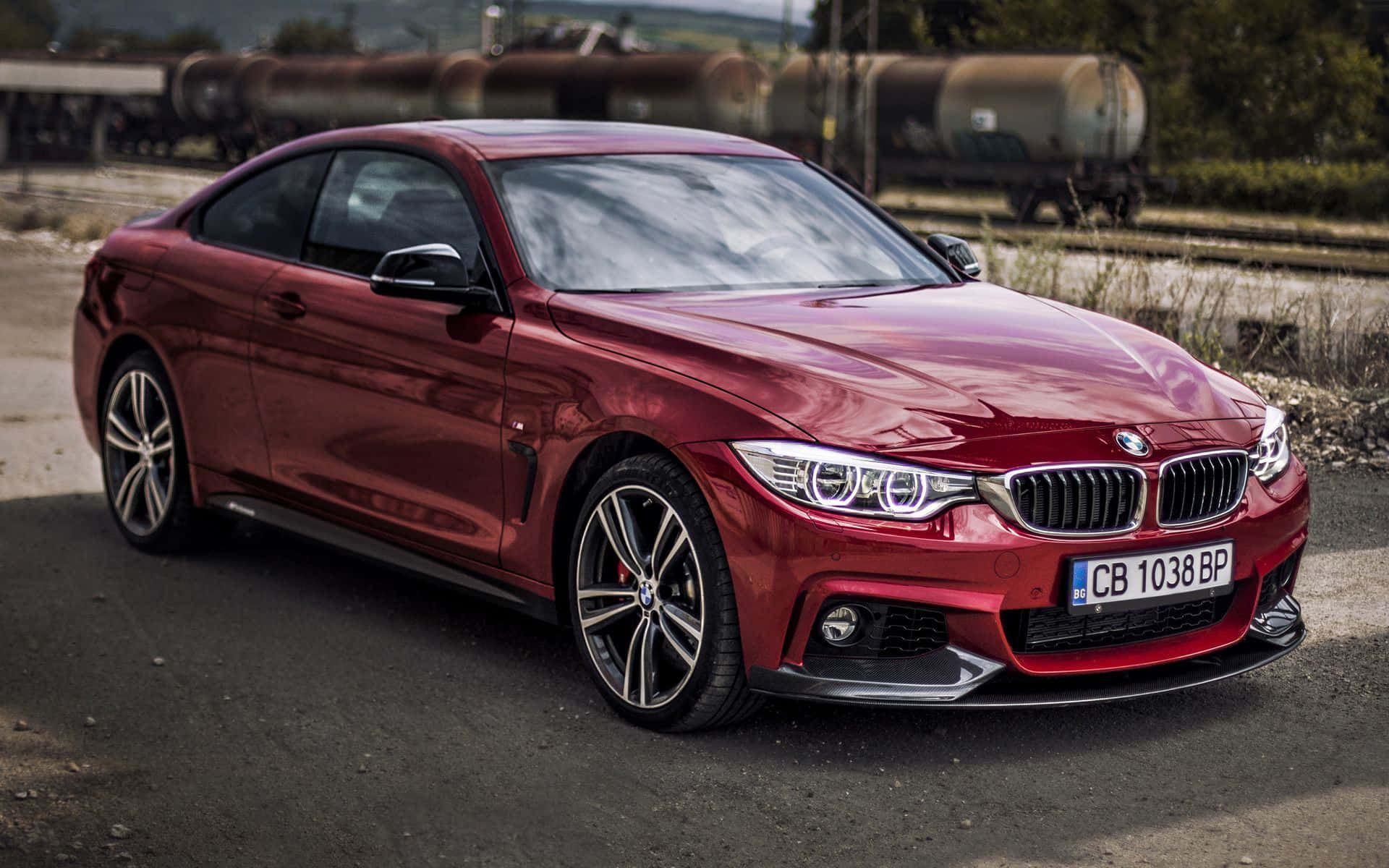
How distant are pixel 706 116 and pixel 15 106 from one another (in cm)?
1691

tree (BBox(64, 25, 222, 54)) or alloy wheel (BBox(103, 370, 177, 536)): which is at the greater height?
alloy wheel (BBox(103, 370, 177, 536))

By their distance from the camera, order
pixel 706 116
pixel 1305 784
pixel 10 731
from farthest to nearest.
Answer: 1. pixel 706 116
2. pixel 10 731
3. pixel 1305 784

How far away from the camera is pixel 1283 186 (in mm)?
34469

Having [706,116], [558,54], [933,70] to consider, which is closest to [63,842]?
[933,70]

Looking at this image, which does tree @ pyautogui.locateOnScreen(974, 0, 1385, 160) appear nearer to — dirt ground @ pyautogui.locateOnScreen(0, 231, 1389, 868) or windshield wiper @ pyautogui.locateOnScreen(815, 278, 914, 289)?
windshield wiper @ pyautogui.locateOnScreen(815, 278, 914, 289)

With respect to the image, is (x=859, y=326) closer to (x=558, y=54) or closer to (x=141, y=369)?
(x=141, y=369)

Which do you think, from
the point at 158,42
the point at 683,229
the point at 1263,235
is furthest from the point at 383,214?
the point at 158,42

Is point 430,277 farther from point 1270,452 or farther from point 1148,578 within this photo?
point 1270,452

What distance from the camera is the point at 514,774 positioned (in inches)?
170

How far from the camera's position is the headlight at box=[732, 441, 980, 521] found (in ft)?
13.3

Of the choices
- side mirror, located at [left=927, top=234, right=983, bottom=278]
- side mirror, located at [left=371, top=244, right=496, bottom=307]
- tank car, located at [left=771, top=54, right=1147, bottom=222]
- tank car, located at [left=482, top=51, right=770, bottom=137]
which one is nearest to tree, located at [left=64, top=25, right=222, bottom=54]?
tank car, located at [left=482, top=51, right=770, bottom=137]

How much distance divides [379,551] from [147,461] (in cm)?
160

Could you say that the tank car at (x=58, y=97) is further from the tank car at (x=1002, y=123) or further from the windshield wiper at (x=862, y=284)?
the windshield wiper at (x=862, y=284)

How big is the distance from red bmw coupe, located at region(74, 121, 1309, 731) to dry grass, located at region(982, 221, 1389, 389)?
3.95 m
